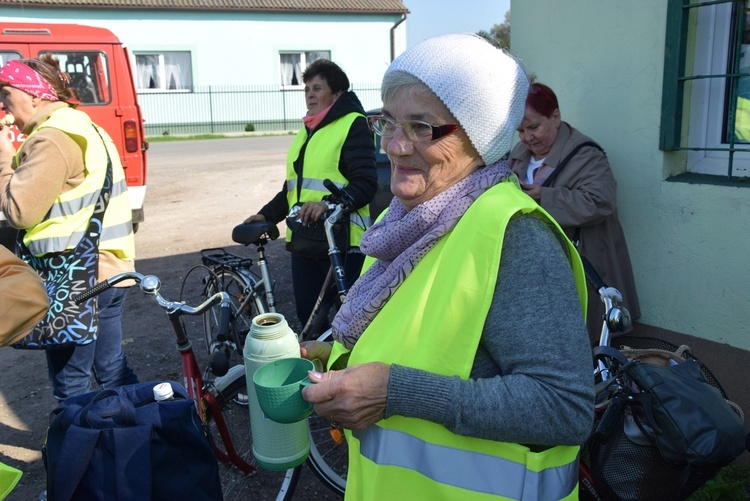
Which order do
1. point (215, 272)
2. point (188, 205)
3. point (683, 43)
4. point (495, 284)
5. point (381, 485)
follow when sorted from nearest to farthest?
point (495, 284), point (381, 485), point (683, 43), point (215, 272), point (188, 205)

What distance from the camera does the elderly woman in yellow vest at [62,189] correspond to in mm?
2971

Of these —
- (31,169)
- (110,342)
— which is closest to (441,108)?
(31,169)

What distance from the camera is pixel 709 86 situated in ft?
11.0

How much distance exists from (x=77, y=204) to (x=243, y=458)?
1434 millimetres

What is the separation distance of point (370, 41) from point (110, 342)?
84.2 ft

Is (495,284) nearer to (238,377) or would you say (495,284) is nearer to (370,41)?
(238,377)

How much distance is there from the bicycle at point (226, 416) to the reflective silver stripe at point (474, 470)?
1489 mm

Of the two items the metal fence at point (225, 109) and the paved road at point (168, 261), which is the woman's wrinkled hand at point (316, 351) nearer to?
the paved road at point (168, 261)

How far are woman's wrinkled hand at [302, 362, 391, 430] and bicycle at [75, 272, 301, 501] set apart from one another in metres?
1.42

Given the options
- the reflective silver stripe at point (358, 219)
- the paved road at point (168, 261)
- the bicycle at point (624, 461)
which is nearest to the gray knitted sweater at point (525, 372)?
the bicycle at point (624, 461)

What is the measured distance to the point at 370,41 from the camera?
1081 inches

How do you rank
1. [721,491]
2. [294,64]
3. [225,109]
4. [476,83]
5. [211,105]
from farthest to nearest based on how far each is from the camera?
1. [294,64]
2. [225,109]
3. [211,105]
4. [721,491]
5. [476,83]

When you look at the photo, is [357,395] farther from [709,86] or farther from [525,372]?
[709,86]

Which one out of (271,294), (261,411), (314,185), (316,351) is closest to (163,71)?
(314,185)
